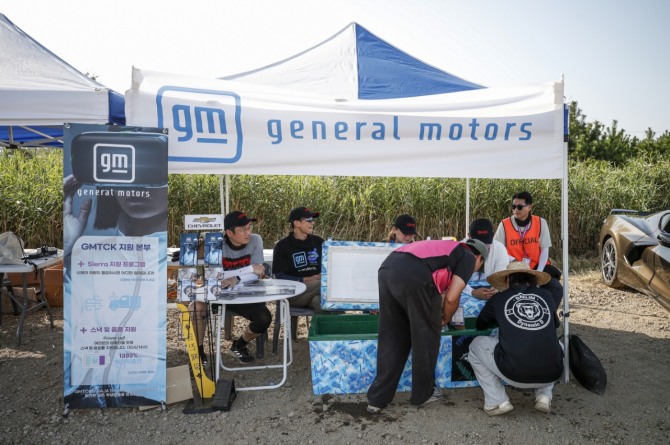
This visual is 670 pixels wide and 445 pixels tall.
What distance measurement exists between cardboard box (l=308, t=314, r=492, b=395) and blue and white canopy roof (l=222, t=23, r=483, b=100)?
1.86 metres

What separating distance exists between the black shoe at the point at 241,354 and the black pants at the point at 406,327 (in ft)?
4.54

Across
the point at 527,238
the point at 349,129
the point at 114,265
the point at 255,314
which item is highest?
the point at 349,129

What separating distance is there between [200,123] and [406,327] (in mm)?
2024

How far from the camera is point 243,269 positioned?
4.18m

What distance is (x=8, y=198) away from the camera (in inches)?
329

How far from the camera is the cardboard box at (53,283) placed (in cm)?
598

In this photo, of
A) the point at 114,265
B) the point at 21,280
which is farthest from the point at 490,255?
the point at 21,280

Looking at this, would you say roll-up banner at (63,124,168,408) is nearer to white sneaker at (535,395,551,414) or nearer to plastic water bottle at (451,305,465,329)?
plastic water bottle at (451,305,465,329)

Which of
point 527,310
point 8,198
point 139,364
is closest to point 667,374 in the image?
point 527,310

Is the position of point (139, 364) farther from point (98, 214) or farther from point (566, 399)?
point (566, 399)

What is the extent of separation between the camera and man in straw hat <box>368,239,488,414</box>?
3145mm

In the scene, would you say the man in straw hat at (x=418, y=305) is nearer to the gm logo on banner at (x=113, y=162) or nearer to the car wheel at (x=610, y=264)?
the gm logo on banner at (x=113, y=162)

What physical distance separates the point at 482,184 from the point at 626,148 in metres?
14.6

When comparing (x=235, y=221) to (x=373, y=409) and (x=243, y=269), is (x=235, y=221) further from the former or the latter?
(x=373, y=409)
